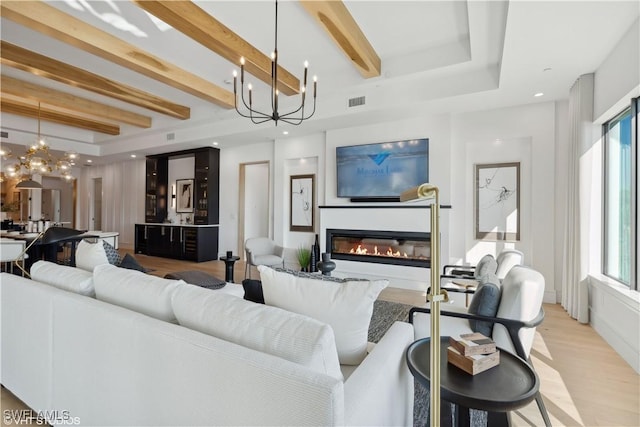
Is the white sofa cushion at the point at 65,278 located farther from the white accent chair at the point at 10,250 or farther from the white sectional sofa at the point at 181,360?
the white accent chair at the point at 10,250

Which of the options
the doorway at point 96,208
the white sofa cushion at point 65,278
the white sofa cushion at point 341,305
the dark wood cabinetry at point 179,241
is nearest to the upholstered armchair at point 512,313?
the white sofa cushion at point 341,305

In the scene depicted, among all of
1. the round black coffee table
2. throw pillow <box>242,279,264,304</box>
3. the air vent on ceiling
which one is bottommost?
the round black coffee table

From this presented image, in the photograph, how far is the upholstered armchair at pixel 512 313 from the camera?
1681 mm

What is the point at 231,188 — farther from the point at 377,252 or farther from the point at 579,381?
the point at 579,381

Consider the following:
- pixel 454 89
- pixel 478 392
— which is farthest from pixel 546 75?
pixel 478 392

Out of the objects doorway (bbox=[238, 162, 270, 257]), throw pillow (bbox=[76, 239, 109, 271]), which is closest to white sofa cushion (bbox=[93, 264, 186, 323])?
throw pillow (bbox=[76, 239, 109, 271])

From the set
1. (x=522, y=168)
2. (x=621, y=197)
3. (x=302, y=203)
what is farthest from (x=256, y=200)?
(x=621, y=197)

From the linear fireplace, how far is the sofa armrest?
3.39 meters

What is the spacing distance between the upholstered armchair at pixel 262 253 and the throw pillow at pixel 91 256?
7.63ft

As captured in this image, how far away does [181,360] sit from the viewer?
41.0 inches

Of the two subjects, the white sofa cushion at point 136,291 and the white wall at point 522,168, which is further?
the white wall at point 522,168

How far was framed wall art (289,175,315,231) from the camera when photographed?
5.95 metres

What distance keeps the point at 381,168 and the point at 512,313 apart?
11.5 ft

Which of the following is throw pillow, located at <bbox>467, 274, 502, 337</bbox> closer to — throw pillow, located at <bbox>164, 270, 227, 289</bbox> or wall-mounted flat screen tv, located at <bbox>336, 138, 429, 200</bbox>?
throw pillow, located at <bbox>164, 270, 227, 289</bbox>
